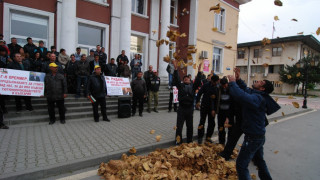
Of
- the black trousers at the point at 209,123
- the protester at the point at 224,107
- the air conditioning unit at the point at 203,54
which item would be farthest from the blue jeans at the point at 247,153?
the air conditioning unit at the point at 203,54

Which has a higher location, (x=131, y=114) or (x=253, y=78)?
(x=253, y=78)

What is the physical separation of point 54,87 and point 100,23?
6.96 metres

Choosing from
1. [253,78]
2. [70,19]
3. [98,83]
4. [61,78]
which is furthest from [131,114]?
[253,78]

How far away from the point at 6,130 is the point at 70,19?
6.78m

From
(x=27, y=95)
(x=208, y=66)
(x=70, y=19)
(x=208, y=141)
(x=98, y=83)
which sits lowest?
(x=208, y=141)

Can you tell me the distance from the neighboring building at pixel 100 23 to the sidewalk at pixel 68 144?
4267 millimetres

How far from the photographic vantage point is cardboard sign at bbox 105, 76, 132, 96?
28.5ft

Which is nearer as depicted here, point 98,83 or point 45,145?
point 45,145

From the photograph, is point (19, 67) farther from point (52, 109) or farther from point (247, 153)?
point (247, 153)

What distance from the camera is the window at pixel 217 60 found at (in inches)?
784

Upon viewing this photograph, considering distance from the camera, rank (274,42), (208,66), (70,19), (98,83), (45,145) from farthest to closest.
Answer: (274,42) → (208,66) → (70,19) → (98,83) → (45,145)

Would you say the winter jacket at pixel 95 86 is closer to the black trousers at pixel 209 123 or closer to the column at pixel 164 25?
the black trousers at pixel 209 123

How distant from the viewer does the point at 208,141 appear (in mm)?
5652

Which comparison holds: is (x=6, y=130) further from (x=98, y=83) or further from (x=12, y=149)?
(x=98, y=83)
